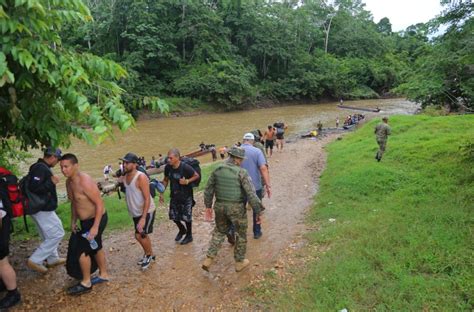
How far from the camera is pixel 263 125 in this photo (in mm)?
33594

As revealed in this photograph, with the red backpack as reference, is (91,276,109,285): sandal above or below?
below

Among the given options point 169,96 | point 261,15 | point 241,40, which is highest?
point 261,15

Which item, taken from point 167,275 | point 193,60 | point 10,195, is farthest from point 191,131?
point 10,195

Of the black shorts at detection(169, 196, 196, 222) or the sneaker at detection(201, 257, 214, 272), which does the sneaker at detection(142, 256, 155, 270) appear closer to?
the black shorts at detection(169, 196, 196, 222)

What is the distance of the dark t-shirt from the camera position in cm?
570

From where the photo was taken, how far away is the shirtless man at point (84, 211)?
439 centimetres

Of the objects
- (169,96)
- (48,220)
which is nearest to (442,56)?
(48,220)

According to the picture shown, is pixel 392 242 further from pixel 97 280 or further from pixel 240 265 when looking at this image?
pixel 97 280

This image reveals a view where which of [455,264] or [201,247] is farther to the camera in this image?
[201,247]

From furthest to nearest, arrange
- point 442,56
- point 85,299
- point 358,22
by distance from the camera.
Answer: point 358,22 → point 442,56 → point 85,299

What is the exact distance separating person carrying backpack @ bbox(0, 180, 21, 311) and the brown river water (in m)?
10.4

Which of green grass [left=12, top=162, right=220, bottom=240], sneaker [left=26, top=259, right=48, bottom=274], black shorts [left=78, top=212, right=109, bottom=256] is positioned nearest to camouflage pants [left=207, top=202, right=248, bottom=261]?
black shorts [left=78, top=212, right=109, bottom=256]

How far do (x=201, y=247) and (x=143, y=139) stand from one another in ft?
71.5

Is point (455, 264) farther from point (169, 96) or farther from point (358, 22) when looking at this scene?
point (358, 22)
